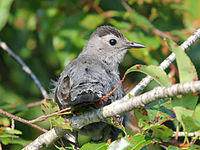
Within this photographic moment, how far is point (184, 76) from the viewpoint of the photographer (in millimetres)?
1966

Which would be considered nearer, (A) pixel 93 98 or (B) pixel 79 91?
(A) pixel 93 98

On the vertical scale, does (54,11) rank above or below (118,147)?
above

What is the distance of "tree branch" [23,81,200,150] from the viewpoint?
5.98 ft

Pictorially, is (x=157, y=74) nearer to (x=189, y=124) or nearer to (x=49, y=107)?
(x=189, y=124)

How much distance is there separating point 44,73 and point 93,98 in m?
3.14

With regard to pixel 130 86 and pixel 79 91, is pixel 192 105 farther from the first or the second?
pixel 130 86

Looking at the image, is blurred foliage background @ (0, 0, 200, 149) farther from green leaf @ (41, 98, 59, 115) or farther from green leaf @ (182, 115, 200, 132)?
green leaf @ (182, 115, 200, 132)

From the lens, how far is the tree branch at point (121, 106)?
5.98ft

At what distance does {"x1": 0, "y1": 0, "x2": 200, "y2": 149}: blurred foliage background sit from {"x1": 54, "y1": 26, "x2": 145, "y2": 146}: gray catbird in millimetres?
237

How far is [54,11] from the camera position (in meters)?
4.83

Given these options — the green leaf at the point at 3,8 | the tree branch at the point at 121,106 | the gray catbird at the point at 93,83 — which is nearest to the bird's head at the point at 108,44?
the gray catbird at the point at 93,83

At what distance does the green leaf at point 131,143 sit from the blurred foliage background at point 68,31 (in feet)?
5.80

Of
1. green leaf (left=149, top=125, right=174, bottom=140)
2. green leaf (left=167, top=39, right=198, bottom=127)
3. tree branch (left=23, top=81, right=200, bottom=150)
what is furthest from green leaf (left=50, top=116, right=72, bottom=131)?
green leaf (left=167, top=39, right=198, bottom=127)

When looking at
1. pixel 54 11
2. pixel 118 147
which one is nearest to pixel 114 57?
pixel 54 11
